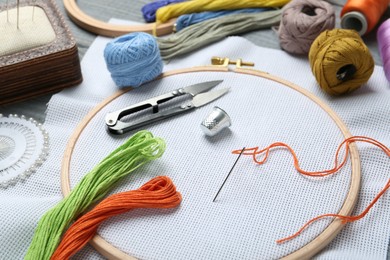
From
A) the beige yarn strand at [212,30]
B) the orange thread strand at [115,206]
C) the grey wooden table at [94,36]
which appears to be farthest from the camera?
the beige yarn strand at [212,30]

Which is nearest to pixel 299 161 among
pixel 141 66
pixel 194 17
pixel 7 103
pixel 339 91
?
pixel 339 91

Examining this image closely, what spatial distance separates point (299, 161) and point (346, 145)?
3.7 inches

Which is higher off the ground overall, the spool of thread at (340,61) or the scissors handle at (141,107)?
the spool of thread at (340,61)

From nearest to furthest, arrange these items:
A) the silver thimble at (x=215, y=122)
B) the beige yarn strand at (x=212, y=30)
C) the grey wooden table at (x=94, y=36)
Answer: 1. the silver thimble at (x=215, y=122)
2. the grey wooden table at (x=94, y=36)
3. the beige yarn strand at (x=212, y=30)

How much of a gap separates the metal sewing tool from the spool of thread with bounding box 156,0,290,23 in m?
0.27

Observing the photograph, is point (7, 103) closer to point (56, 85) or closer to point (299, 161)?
point (56, 85)

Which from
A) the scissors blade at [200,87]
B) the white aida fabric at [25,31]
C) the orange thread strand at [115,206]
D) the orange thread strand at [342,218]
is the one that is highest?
the white aida fabric at [25,31]

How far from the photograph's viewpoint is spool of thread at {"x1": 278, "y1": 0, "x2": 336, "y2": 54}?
1.21 metres

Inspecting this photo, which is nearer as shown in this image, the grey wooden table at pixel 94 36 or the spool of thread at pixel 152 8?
the grey wooden table at pixel 94 36

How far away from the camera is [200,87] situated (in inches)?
45.3

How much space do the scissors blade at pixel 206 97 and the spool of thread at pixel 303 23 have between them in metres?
0.22

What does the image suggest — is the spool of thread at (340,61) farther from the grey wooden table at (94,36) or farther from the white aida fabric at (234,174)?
the grey wooden table at (94,36)

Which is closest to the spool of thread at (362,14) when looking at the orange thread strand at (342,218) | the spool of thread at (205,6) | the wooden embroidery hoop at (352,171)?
the spool of thread at (205,6)

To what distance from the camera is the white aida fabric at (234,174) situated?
0.92 m
